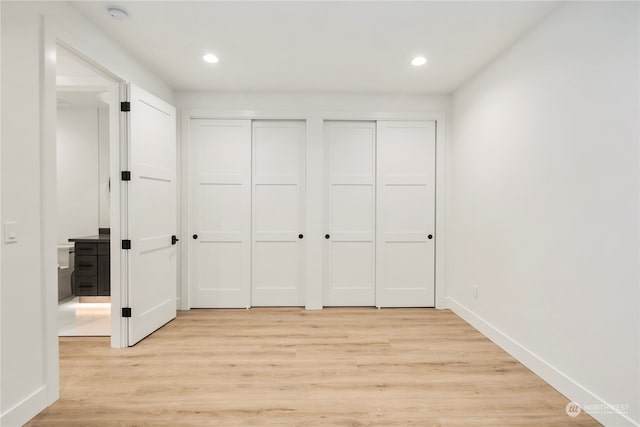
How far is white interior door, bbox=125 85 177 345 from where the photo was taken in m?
3.11

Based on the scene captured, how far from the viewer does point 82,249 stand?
14.8ft

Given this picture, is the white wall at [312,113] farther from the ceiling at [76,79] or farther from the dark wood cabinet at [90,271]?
the dark wood cabinet at [90,271]

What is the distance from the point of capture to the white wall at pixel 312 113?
423cm

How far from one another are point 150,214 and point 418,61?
291 centimetres

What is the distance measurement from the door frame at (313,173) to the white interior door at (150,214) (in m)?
0.40

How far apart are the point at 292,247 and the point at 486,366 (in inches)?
95.5

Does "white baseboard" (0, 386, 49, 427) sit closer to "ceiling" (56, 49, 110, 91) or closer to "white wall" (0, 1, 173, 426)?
"white wall" (0, 1, 173, 426)

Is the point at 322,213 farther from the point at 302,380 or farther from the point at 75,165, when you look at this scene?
the point at 75,165

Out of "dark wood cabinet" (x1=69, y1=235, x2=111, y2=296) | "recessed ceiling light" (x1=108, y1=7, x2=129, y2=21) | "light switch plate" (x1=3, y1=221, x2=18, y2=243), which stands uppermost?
"recessed ceiling light" (x1=108, y1=7, x2=129, y2=21)

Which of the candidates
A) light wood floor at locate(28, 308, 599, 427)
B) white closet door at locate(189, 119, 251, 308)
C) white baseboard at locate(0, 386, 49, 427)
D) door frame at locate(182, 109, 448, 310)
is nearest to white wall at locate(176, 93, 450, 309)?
door frame at locate(182, 109, 448, 310)

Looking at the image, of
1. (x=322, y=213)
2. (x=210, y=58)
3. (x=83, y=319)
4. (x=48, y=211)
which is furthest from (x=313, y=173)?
(x=83, y=319)

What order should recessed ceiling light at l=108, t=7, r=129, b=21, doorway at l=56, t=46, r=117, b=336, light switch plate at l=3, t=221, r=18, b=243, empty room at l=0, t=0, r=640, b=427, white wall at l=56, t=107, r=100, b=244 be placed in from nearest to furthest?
light switch plate at l=3, t=221, r=18, b=243 → empty room at l=0, t=0, r=640, b=427 → recessed ceiling light at l=108, t=7, r=129, b=21 → doorway at l=56, t=46, r=117, b=336 → white wall at l=56, t=107, r=100, b=244

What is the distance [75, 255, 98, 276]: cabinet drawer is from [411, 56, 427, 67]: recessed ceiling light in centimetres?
441

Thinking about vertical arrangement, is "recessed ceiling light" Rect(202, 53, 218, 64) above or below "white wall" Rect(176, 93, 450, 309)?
above
